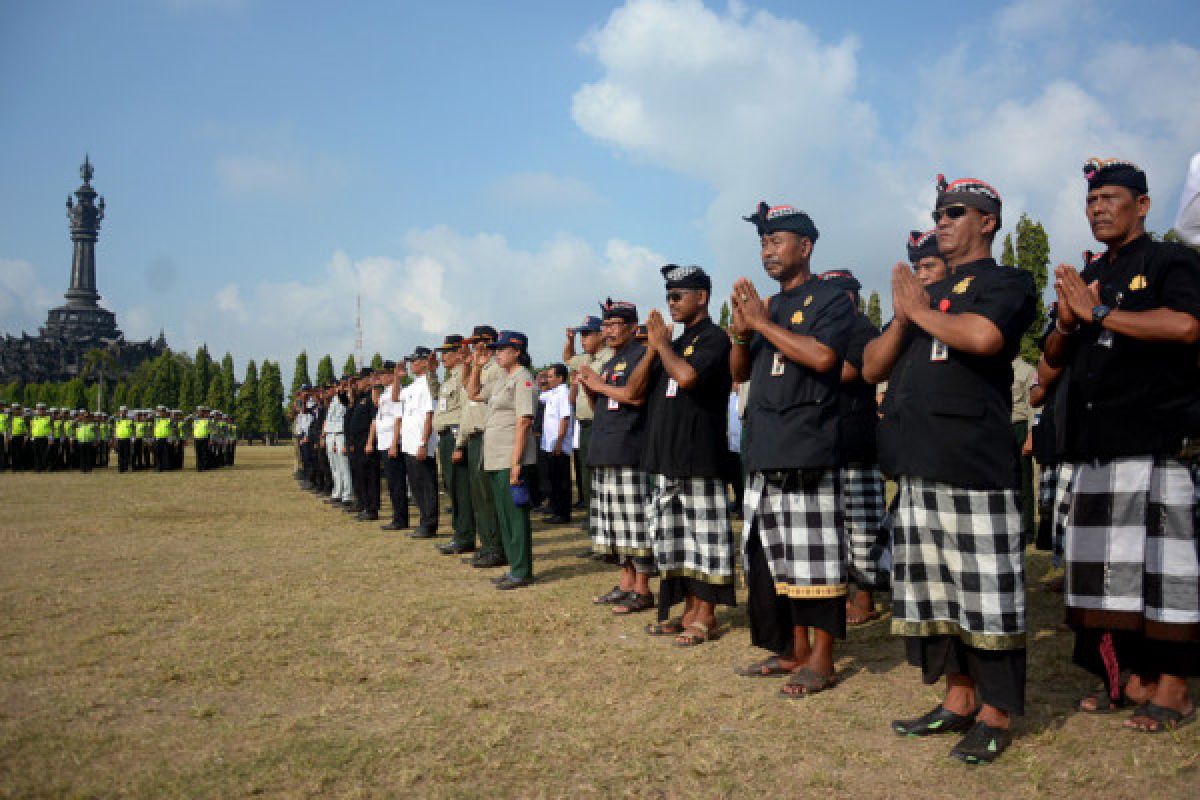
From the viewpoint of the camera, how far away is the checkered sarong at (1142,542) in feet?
11.4

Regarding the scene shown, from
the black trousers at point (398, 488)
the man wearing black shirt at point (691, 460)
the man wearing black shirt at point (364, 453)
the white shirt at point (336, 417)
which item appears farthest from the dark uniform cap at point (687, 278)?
the white shirt at point (336, 417)

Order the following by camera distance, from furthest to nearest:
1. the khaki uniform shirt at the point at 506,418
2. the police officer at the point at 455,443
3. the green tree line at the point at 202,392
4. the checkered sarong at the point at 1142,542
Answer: the green tree line at the point at 202,392
the police officer at the point at 455,443
the khaki uniform shirt at the point at 506,418
the checkered sarong at the point at 1142,542

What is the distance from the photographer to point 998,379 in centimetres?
347

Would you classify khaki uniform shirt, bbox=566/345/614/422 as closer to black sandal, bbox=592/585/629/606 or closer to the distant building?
black sandal, bbox=592/585/629/606

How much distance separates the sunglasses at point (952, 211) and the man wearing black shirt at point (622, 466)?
2914mm

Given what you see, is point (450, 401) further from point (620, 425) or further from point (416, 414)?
point (620, 425)

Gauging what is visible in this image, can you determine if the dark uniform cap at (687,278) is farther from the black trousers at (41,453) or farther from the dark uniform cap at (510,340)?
the black trousers at (41,453)

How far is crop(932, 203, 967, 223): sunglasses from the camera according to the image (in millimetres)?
Answer: 3582

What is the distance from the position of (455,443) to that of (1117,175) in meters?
7.41

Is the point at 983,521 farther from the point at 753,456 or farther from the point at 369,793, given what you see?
the point at 369,793

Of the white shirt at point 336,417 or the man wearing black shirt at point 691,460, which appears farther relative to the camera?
the white shirt at point 336,417

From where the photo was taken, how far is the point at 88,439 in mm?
26719

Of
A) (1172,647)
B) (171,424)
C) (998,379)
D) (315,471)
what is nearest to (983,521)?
(998,379)

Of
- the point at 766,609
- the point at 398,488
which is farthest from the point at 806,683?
the point at 398,488
